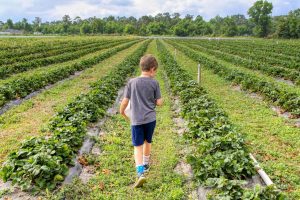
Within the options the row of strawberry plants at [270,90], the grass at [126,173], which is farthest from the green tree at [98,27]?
the grass at [126,173]

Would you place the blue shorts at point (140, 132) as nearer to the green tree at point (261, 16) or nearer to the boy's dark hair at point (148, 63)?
the boy's dark hair at point (148, 63)

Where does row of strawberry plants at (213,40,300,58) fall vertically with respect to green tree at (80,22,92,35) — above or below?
above

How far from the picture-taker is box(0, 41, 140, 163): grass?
26.7 ft

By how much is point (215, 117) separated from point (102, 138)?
2.80 meters

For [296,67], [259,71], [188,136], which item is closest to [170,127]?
[188,136]

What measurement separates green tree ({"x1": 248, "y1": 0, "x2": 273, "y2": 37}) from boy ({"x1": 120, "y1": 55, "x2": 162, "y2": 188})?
4706 inches

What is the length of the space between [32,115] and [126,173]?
5.39m

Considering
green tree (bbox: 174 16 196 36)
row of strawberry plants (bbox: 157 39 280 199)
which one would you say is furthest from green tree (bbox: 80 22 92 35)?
row of strawberry plants (bbox: 157 39 280 199)

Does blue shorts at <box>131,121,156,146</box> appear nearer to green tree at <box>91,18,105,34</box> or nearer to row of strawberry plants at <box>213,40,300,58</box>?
row of strawberry plants at <box>213,40,300,58</box>

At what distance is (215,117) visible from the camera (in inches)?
319

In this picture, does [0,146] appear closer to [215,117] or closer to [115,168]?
[115,168]

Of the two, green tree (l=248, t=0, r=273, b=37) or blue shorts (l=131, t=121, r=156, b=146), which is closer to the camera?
blue shorts (l=131, t=121, r=156, b=146)

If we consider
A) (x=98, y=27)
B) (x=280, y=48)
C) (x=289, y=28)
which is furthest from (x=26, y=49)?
(x=98, y=27)

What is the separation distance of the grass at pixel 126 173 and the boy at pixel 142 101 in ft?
0.95
